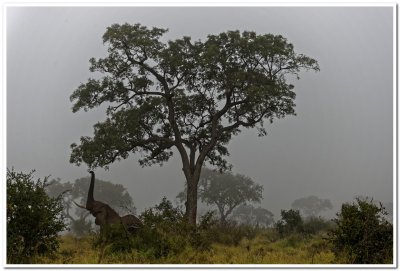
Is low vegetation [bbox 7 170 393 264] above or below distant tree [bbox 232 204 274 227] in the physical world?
below

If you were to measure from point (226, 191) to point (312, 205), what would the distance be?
4887 cm

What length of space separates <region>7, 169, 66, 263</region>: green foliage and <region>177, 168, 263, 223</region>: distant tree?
43.5 meters

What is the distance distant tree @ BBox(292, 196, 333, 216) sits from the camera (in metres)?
97.5

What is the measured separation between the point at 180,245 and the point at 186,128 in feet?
43.9

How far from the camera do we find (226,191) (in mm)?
55656

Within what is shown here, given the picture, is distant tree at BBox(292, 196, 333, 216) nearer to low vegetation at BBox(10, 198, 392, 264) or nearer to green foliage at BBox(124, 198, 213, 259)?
low vegetation at BBox(10, 198, 392, 264)

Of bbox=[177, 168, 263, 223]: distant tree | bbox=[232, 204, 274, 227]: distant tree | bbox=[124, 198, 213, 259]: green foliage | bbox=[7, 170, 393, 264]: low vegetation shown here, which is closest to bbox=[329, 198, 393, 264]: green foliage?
bbox=[7, 170, 393, 264]: low vegetation

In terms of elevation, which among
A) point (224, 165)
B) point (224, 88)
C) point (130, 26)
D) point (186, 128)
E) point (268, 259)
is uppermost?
point (130, 26)

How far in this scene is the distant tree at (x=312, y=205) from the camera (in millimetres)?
97500

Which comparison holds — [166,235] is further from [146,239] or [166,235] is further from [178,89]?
[178,89]

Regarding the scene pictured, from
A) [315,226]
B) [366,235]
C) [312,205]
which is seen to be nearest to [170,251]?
[366,235]

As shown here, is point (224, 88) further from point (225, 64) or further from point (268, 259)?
point (268, 259)

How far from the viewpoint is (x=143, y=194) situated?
418 ft

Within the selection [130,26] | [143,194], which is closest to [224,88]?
[130,26]
